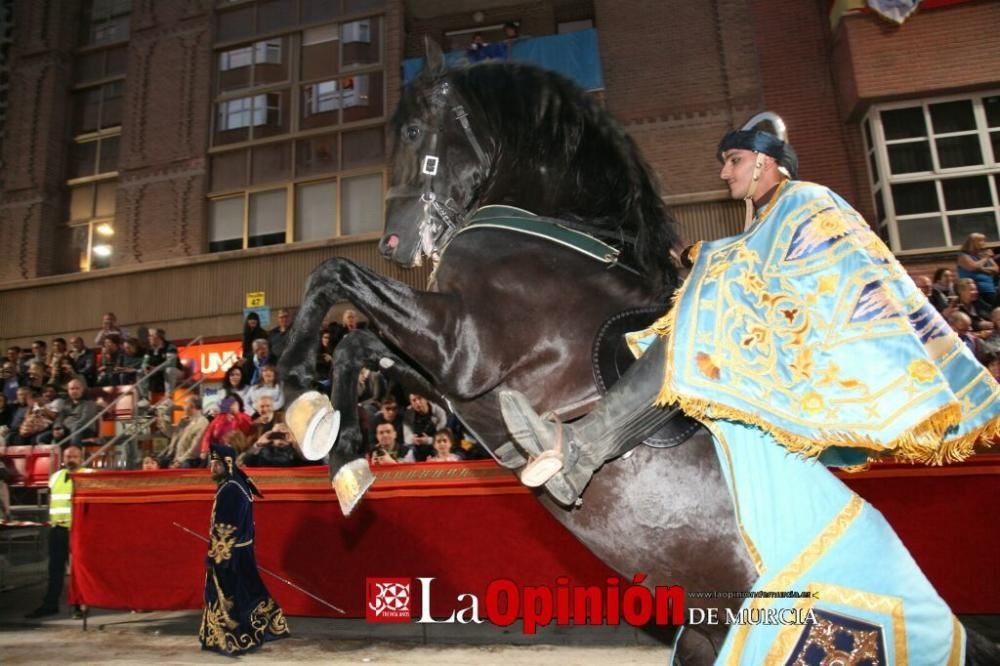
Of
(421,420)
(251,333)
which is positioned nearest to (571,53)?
(251,333)

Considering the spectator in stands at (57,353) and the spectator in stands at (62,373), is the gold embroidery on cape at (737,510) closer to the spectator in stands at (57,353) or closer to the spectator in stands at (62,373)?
the spectator in stands at (62,373)

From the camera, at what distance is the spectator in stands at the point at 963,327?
654cm

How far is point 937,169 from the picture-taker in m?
12.6

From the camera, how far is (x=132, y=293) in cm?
1817

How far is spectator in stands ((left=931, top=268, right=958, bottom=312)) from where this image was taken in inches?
301

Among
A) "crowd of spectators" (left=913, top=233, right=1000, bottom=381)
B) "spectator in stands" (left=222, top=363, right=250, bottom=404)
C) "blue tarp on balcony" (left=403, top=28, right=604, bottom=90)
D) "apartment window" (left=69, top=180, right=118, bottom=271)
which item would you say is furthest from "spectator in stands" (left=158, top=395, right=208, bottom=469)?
"apartment window" (left=69, top=180, right=118, bottom=271)

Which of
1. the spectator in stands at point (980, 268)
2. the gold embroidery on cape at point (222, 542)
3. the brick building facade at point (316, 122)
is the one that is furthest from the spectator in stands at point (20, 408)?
the spectator in stands at point (980, 268)

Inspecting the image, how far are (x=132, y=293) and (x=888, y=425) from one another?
65.2 ft

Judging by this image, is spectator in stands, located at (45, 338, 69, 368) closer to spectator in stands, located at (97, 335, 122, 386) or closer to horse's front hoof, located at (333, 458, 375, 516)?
spectator in stands, located at (97, 335, 122, 386)

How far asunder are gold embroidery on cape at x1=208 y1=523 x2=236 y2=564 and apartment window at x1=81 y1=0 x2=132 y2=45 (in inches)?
780

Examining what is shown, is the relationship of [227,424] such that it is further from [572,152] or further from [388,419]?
[572,152]

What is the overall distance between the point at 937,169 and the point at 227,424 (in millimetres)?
13399

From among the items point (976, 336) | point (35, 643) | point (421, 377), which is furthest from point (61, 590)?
point (976, 336)

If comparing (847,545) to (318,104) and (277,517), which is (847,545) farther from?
(318,104)
